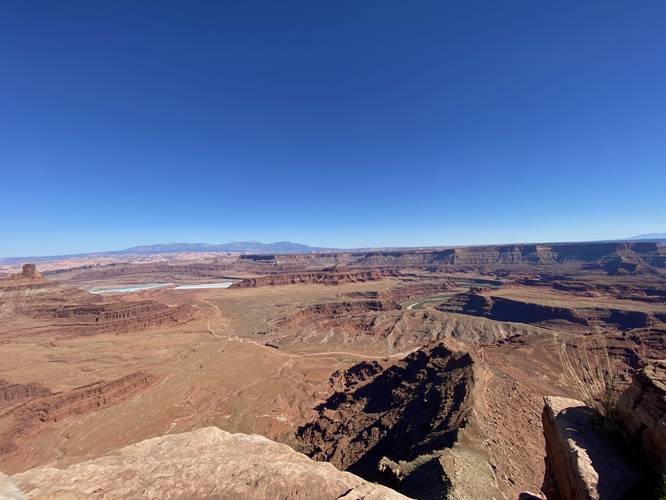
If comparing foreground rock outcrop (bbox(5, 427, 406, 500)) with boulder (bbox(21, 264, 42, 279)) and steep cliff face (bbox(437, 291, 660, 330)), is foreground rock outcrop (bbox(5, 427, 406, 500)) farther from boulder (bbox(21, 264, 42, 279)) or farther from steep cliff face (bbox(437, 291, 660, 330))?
boulder (bbox(21, 264, 42, 279))

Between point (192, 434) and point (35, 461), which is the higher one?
point (192, 434)

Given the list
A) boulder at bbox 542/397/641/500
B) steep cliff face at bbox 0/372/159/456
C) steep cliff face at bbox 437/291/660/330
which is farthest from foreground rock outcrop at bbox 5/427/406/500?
steep cliff face at bbox 437/291/660/330

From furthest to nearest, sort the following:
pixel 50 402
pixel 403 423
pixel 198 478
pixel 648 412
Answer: pixel 50 402 → pixel 403 423 → pixel 198 478 → pixel 648 412

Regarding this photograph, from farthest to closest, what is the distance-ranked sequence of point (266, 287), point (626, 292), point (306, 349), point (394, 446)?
point (266, 287)
point (626, 292)
point (306, 349)
point (394, 446)

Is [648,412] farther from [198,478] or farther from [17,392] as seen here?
[17,392]

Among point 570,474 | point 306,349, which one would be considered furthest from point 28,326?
point 570,474

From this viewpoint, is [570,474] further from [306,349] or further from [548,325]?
[548,325]

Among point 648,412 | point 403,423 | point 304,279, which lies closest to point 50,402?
point 403,423
